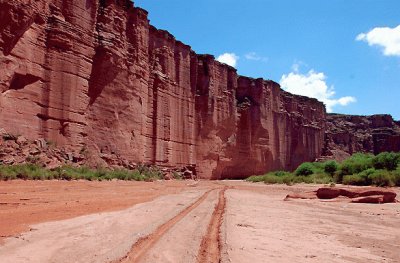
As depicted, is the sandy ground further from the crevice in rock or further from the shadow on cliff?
the shadow on cliff

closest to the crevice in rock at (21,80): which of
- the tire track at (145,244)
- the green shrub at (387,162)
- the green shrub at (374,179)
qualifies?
the tire track at (145,244)

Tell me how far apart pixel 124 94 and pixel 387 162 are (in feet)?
70.7

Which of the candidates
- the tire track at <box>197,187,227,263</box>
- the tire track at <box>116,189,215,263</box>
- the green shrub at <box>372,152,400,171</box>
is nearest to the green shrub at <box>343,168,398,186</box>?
the green shrub at <box>372,152,400,171</box>

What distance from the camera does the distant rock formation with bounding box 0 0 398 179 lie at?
21.8 m

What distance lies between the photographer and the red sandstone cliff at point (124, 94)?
21.8 metres

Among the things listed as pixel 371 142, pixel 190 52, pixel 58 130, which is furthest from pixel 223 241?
pixel 371 142

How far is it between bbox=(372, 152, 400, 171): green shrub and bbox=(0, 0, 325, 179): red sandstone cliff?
17.9 metres

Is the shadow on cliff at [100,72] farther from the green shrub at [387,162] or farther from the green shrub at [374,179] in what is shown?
the green shrub at [387,162]

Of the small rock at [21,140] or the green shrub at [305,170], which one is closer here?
the small rock at [21,140]

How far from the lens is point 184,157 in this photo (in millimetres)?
40469

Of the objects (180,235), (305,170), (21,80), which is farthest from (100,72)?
(305,170)

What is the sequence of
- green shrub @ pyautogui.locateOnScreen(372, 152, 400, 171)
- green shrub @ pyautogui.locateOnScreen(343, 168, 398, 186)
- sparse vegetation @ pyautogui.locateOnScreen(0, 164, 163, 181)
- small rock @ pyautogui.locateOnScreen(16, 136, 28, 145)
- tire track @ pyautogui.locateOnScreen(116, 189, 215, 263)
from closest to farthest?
1. tire track @ pyautogui.locateOnScreen(116, 189, 215, 263)
2. sparse vegetation @ pyautogui.locateOnScreen(0, 164, 163, 181)
3. small rock @ pyautogui.locateOnScreen(16, 136, 28, 145)
4. green shrub @ pyautogui.locateOnScreen(343, 168, 398, 186)
5. green shrub @ pyautogui.locateOnScreen(372, 152, 400, 171)

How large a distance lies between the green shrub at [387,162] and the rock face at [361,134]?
3958 cm

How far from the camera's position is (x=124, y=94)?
3022cm
